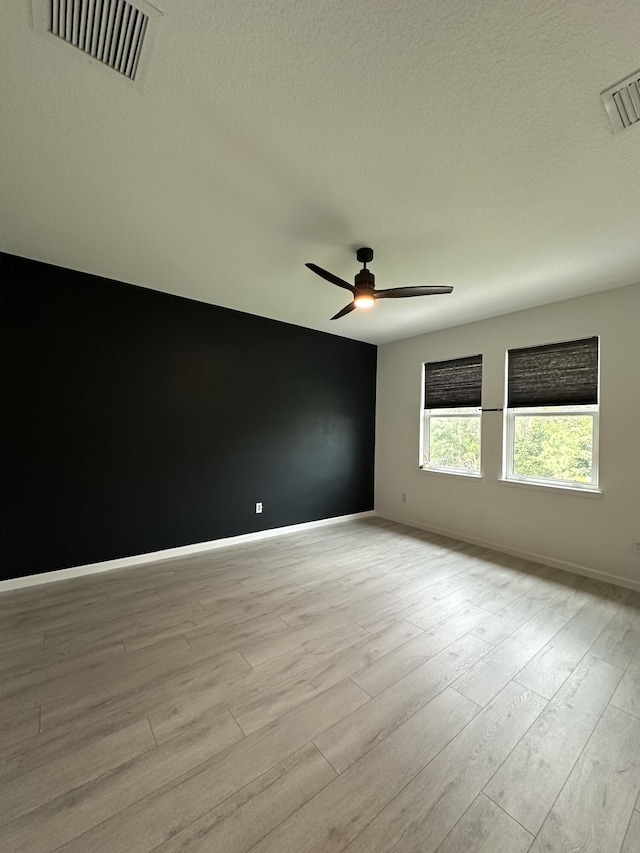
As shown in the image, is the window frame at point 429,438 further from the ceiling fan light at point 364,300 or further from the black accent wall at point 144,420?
the ceiling fan light at point 364,300

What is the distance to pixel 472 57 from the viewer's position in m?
1.23

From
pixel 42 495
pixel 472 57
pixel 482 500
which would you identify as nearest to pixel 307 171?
pixel 472 57

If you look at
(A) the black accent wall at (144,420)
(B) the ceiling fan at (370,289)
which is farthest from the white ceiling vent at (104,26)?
(A) the black accent wall at (144,420)

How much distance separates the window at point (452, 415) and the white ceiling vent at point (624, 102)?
281cm

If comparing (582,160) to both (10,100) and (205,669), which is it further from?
(205,669)

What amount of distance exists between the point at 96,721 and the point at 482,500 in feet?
12.8

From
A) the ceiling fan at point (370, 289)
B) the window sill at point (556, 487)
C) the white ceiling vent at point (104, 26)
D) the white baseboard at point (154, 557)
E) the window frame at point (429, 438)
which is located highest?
the white ceiling vent at point (104, 26)

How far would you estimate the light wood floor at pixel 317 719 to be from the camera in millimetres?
1147

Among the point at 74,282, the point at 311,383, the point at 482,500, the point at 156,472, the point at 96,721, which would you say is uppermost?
the point at 74,282

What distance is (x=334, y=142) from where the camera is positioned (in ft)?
5.26

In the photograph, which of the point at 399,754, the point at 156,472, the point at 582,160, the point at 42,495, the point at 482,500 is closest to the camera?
the point at 399,754

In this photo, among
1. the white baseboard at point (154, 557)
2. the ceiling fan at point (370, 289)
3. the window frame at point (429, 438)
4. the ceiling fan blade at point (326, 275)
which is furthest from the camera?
the window frame at point (429, 438)

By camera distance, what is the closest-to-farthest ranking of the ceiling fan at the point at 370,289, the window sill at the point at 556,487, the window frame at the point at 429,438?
the ceiling fan at the point at 370,289 < the window sill at the point at 556,487 < the window frame at the point at 429,438

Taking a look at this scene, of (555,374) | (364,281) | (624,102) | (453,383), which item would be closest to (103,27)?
(364,281)
